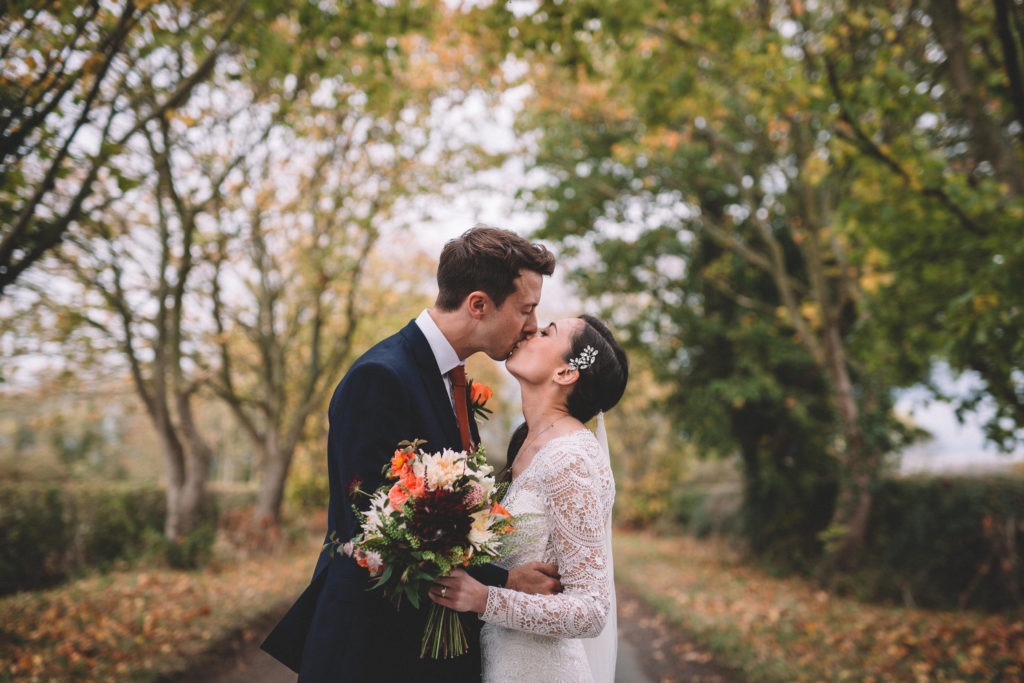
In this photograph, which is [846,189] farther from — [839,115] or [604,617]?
[604,617]

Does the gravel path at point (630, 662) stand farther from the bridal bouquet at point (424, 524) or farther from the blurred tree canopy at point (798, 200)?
the bridal bouquet at point (424, 524)

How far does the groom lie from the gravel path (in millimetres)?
4459

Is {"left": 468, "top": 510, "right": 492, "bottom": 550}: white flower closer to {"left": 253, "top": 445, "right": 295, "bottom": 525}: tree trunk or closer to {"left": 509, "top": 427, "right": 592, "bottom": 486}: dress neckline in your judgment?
{"left": 509, "top": 427, "right": 592, "bottom": 486}: dress neckline

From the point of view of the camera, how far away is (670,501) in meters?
21.1

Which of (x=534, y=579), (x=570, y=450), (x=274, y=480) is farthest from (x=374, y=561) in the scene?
(x=274, y=480)

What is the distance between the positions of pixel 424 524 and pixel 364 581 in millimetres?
464

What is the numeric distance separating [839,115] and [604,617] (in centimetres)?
595

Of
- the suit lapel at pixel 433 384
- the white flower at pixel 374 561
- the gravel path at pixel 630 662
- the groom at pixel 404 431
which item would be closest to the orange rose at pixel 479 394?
the groom at pixel 404 431

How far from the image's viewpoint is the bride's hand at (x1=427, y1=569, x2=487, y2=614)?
2098 mm

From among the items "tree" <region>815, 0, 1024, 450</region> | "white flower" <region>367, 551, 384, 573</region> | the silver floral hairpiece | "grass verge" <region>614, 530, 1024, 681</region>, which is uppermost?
"tree" <region>815, 0, 1024, 450</region>

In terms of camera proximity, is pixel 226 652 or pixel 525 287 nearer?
pixel 525 287

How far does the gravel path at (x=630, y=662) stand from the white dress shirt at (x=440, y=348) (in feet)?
16.0

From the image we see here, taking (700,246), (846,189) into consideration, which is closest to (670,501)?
(700,246)

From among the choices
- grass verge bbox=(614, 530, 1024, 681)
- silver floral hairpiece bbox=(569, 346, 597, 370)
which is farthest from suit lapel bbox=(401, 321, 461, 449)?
grass verge bbox=(614, 530, 1024, 681)
